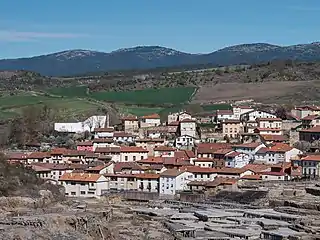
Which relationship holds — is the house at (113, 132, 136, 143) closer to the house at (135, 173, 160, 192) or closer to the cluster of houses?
the cluster of houses

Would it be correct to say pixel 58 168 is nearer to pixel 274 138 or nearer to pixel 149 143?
pixel 149 143

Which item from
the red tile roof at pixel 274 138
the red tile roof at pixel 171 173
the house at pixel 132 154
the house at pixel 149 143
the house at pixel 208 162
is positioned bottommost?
the red tile roof at pixel 171 173

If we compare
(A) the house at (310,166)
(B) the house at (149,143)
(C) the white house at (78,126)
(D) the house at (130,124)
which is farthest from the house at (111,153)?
(A) the house at (310,166)

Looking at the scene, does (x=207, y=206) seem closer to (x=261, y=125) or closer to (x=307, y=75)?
(x=261, y=125)

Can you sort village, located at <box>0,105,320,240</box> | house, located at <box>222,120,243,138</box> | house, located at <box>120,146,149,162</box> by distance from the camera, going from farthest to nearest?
house, located at <box>222,120,243,138</box>, house, located at <box>120,146,149,162</box>, village, located at <box>0,105,320,240</box>

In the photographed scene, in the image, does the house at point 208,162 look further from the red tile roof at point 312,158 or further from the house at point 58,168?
the house at point 58,168

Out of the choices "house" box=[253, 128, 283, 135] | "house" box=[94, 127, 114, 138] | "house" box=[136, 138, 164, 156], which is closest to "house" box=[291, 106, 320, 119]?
"house" box=[253, 128, 283, 135]
